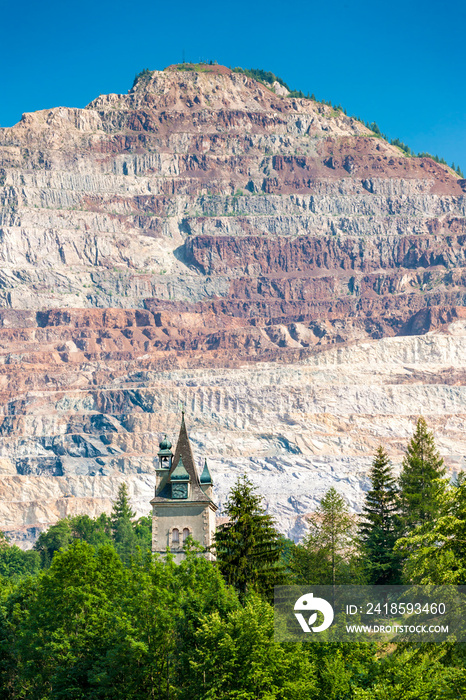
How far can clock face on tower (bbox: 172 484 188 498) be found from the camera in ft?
192

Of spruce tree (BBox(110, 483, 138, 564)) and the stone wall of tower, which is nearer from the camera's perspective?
the stone wall of tower

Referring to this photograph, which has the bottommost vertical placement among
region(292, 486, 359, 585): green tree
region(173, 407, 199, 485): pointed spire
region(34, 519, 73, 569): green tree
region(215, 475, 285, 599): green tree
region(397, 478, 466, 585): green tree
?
region(397, 478, 466, 585): green tree

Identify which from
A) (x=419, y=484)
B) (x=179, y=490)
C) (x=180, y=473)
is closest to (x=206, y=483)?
(x=179, y=490)

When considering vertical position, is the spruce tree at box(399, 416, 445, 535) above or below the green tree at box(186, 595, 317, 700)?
above

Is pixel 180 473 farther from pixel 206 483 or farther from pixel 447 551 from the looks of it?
pixel 447 551

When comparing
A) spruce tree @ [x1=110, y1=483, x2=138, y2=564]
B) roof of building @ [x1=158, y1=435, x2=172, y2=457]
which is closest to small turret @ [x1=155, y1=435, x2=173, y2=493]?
roof of building @ [x1=158, y1=435, x2=172, y2=457]

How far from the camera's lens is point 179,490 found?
58656 millimetres

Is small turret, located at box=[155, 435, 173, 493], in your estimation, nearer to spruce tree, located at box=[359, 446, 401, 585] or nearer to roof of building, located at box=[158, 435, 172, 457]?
roof of building, located at box=[158, 435, 172, 457]

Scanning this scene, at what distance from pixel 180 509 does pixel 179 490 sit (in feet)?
3.30

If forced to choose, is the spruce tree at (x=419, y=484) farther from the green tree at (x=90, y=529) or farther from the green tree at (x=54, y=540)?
the green tree at (x=54, y=540)

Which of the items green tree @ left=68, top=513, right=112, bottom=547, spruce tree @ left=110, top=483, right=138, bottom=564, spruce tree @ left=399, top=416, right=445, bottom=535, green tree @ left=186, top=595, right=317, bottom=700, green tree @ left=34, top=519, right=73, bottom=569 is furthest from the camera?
green tree @ left=68, top=513, right=112, bottom=547

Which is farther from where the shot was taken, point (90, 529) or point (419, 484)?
point (90, 529)

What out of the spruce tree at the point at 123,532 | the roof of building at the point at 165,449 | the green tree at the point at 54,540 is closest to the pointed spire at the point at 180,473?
the roof of building at the point at 165,449

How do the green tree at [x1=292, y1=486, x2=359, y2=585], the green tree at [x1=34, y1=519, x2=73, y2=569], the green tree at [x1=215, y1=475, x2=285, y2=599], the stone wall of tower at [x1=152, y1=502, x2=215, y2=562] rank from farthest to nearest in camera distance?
the green tree at [x1=34, y1=519, x2=73, y2=569] < the green tree at [x1=292, y1=486, x2=359, y2=585] < the stone wall of tower at [x1=152, y1=502, x2=215, y2=562] < the green tree at [x1=215, y1=475, x2=285, y2=599]
